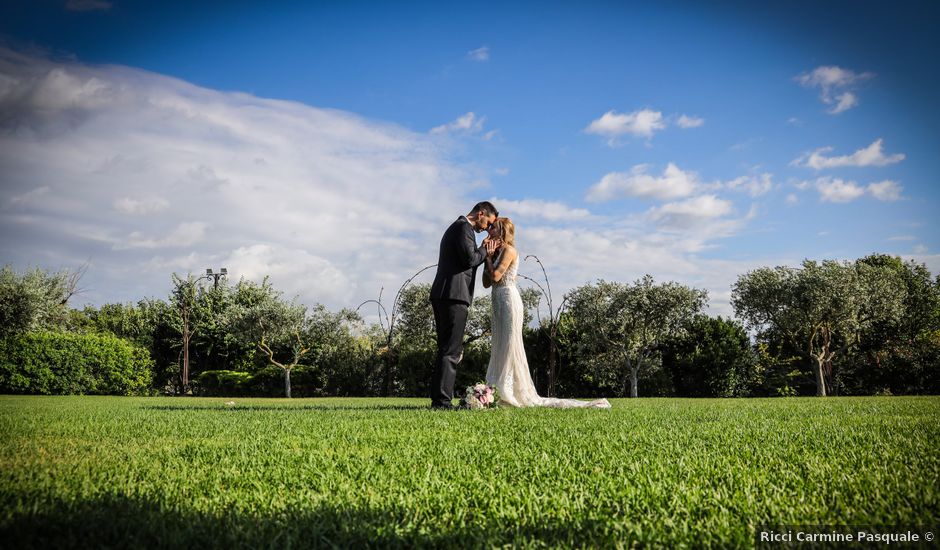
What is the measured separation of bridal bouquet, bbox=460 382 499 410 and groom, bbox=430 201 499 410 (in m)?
0.28

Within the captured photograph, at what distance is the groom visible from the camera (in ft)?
29.3

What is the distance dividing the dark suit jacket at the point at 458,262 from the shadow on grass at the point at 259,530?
6402mm

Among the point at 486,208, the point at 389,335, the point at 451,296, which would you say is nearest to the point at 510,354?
the point at 451,296

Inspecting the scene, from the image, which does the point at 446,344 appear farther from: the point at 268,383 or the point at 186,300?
the point at 186,300

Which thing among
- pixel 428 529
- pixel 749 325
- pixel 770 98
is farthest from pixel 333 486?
pixel 749 325

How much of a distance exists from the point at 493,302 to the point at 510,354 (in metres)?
1.06

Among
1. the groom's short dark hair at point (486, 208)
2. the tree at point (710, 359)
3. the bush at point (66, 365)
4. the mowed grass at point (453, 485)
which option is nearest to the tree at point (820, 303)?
the tree at point (710, 359)

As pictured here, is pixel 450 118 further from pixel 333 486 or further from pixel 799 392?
pixel 799 392

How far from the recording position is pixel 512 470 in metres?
3.64

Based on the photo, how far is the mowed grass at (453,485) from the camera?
236 centimetres

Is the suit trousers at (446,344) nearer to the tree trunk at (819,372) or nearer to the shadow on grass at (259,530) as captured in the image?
the shadow on grass at (259,530)

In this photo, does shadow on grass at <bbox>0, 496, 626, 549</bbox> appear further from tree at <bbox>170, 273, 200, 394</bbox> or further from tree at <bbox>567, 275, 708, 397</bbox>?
tree at <bbox>170, 273, 200, 394</bbox>

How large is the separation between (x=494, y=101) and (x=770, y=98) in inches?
316

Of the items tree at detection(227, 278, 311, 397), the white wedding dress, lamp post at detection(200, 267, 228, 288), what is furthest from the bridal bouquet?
lamp post at detection(200, 267, 228, 288)
